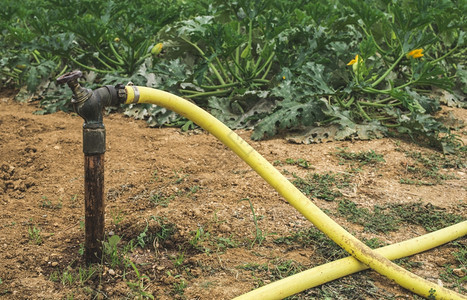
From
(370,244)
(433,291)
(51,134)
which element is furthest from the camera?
(51,134)

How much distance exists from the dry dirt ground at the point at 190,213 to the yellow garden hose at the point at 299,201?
0.08 m

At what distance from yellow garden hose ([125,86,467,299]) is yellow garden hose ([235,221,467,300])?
7 cm

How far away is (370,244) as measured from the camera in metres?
2.36

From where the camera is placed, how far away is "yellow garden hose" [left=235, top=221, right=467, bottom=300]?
1907mm

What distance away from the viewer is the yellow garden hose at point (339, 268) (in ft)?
6.26

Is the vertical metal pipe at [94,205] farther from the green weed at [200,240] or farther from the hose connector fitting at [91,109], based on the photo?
the green weed at [200,240]

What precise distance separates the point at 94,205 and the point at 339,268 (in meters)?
1.09

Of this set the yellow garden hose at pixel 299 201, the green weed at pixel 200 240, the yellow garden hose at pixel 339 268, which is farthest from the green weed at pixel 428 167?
the green weed at pixel 200 240

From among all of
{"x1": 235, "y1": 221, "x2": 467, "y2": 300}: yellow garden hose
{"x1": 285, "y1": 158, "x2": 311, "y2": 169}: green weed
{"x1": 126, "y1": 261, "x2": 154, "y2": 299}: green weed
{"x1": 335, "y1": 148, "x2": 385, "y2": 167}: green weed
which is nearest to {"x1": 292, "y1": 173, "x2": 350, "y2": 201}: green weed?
{"x1": 285, "y1": 158, "x2": 311, "y2": 169}: green weed

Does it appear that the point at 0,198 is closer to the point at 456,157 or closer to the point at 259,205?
the point at 259,205

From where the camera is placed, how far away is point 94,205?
2057mm

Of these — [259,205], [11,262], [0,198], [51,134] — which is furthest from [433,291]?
[51,134]

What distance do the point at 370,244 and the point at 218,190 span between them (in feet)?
3.17

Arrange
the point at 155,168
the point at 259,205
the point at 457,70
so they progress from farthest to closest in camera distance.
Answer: the point at 457,70 → the point at 155,168 → the point at 259,205
